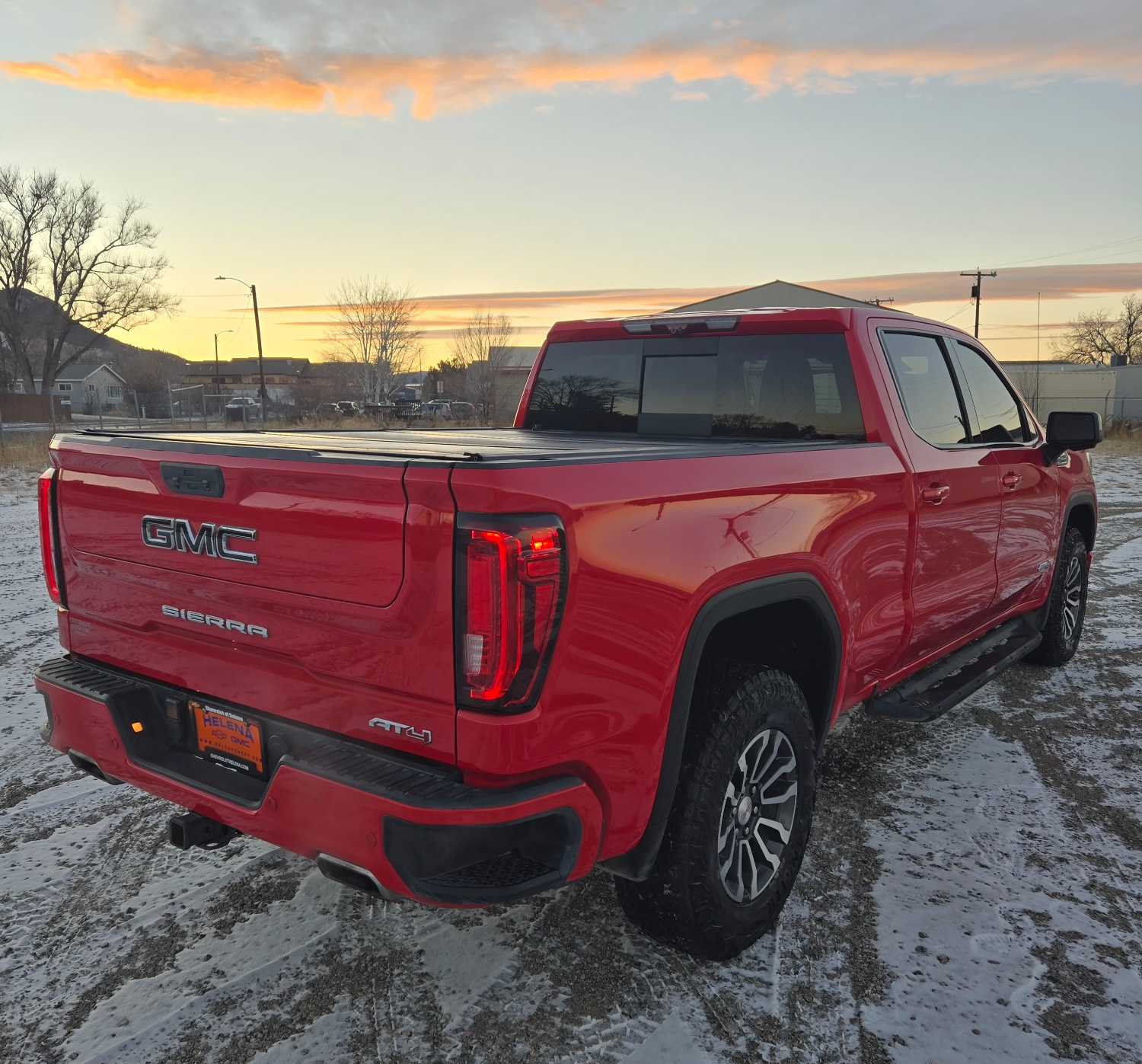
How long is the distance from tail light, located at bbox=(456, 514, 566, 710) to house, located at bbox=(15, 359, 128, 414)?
9770cm

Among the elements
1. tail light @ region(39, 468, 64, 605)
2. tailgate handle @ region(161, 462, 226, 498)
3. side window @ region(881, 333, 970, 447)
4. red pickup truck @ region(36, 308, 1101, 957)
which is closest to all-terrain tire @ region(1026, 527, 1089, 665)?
side window @ region(881, 333, 970, 447)

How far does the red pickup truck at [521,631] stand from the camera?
2.00 metres

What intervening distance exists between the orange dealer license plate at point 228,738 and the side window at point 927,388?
108 inches

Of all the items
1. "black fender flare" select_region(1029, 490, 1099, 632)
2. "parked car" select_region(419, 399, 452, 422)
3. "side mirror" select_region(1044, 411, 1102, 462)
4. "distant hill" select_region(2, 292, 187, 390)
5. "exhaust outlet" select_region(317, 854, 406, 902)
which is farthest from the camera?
"distant hill" select_region(2, 292, 187, 390)

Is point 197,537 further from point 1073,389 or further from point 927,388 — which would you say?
point 1073,389

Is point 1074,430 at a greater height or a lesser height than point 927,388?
lesser

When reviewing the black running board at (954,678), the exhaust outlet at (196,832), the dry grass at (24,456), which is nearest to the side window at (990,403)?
the black running board at (954,678)

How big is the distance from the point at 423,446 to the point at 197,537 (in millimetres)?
790

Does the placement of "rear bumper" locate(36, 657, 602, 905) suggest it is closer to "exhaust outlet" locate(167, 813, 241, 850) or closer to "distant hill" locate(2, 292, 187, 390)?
"exhaust outlet" locate(167, 813, 241, 850)

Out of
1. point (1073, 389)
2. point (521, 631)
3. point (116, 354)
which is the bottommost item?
point (1073, 389)

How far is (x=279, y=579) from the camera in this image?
2.24 meters

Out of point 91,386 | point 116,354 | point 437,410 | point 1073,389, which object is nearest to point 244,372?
point 116,354

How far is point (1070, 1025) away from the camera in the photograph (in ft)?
8.10

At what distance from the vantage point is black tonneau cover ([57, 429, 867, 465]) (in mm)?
2162
